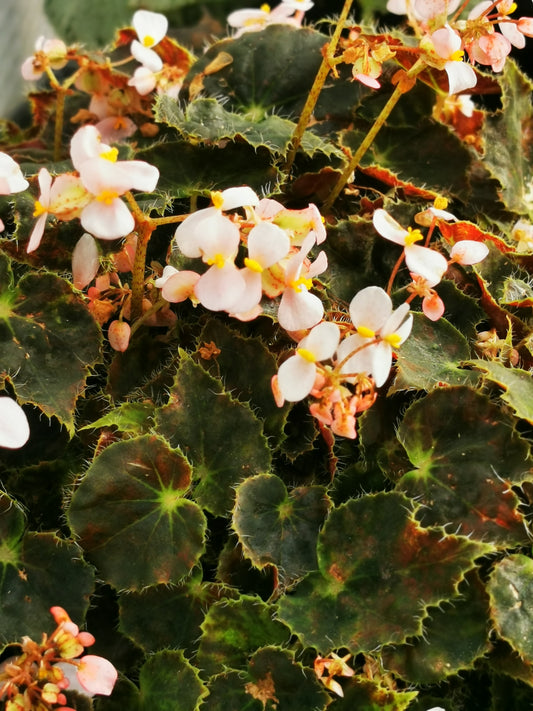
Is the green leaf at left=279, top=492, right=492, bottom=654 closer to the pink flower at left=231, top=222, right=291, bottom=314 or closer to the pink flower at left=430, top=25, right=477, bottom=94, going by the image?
the pink flower at left=231, top=222, right=291, bottom=314

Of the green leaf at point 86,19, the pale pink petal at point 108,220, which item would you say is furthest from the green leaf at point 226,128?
the green leaf at point 86,19

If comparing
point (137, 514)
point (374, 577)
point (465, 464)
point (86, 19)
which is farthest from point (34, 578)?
point (86, 19)

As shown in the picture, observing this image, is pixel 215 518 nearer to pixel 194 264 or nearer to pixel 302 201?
pixel 194 264

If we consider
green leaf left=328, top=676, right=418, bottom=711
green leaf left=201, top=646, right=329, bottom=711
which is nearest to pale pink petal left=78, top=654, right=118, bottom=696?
green leaf left=201, top=646, right=329, bottom=711

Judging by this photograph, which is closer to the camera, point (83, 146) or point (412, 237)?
point (83, 146)

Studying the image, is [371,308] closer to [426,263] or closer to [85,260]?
[426,263]
